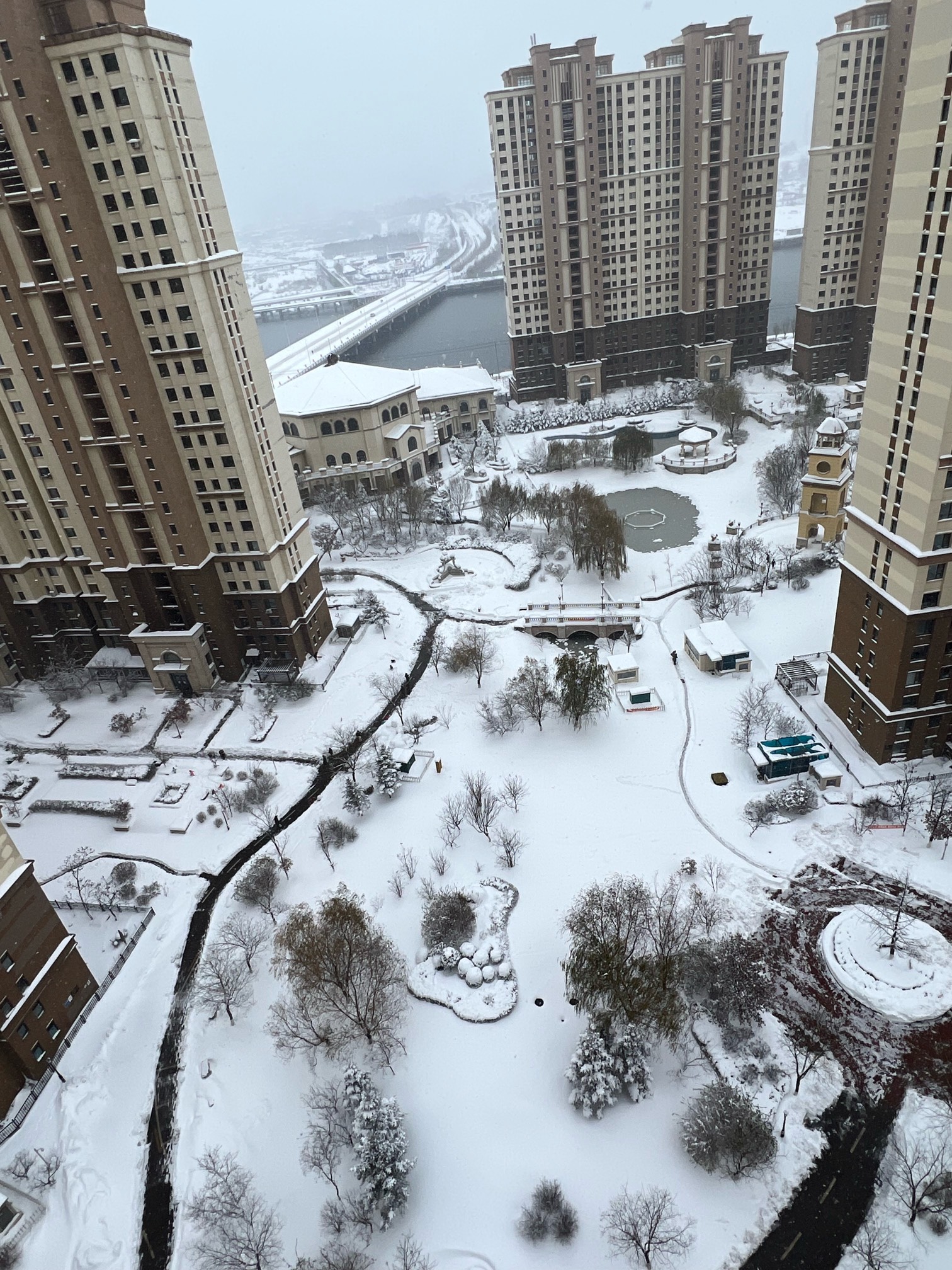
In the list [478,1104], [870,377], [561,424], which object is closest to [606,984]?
[478,1104]

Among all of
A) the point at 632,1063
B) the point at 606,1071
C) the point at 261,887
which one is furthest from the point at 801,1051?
the point at 261,887

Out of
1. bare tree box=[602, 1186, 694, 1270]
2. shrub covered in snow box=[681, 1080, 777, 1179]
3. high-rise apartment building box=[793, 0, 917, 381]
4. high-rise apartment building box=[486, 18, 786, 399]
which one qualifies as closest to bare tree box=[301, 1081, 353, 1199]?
bare tree box=[602, 1186, 694, 1270]

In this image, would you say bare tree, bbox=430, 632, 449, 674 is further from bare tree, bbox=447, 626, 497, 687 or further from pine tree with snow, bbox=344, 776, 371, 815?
pine tree with snow, bbox=344, 776, 371, 815

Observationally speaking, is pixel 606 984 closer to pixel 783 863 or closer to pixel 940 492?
pixel 783 863

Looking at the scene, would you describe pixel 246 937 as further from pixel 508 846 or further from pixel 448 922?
pixel 508 846

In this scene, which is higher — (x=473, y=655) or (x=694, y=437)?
(x=694, y=437)
